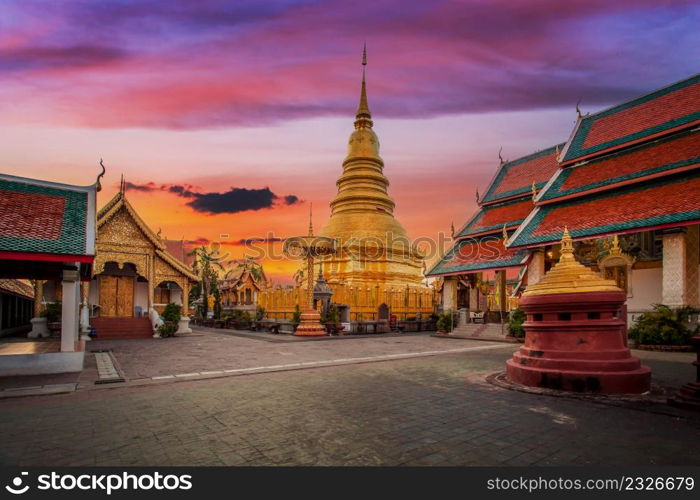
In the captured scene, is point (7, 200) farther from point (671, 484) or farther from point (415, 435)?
point (671, 484)

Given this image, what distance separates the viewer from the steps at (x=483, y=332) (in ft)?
62.6

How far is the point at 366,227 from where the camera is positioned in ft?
110

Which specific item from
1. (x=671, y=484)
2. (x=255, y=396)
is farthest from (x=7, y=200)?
(x=671, y=484)

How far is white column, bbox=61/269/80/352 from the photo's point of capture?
9375 mm

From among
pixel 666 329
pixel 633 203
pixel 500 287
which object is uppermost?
pixel 633 203

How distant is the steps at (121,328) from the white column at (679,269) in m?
21.5

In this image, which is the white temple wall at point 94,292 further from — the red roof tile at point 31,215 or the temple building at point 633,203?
the temple building at point 633,203

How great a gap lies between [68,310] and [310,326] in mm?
11460

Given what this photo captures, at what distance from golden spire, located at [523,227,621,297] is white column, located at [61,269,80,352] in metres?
9.87

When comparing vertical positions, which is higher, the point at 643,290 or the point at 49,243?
the point at 49,243

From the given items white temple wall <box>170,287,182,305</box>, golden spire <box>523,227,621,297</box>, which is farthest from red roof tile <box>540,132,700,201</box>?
white temple wall <box>170,287,182,305</box>

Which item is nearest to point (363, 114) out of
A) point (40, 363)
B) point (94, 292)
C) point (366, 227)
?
point (366, 227)

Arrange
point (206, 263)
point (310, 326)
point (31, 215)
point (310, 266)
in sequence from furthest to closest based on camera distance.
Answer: point (206, 263) < point (310, 266) < point (310, 326) < point (31, 215)

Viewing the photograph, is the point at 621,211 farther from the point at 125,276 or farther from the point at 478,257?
the point at 125,276
